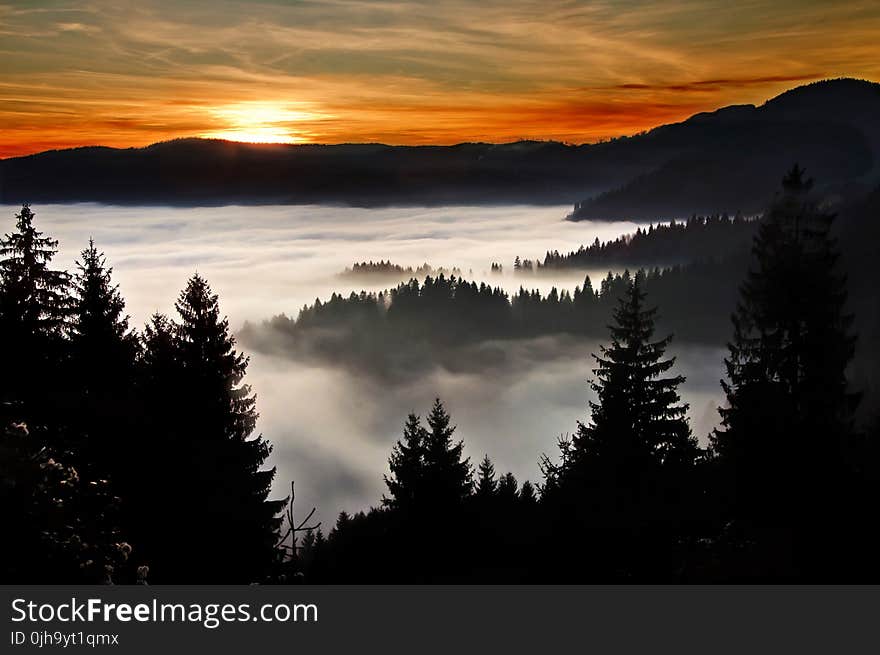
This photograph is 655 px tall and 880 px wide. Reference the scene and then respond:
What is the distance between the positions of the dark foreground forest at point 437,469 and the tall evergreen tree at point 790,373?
68 millimetres

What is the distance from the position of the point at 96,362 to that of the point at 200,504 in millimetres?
9340

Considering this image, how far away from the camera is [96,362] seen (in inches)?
874

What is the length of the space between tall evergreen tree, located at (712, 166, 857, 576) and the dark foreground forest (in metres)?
0.07

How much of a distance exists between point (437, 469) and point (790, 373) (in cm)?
1229

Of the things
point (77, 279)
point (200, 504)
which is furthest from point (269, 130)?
point (200, 504)

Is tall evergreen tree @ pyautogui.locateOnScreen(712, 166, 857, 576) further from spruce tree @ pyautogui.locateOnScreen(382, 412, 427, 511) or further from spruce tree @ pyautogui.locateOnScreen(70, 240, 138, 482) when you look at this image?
spruce tree @ pyautogui.locateOnScreen(70, 240, 138, 482)

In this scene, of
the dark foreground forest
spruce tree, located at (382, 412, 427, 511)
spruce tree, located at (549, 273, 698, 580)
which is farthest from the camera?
spruce tree, located at (382, 412, 427, 511)

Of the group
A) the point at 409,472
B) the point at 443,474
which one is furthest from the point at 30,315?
the point at 443,474

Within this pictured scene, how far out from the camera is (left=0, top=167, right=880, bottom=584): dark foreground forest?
1259 cm

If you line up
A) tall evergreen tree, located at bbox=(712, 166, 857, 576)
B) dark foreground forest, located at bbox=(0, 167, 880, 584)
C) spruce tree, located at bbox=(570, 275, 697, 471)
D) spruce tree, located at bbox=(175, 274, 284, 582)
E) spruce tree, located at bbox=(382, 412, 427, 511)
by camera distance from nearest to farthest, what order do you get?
dark foreground forest, located at bbox=(0, 167, 880, 584) < spruce tree, located at bbox=(175, 274, 284, 582) < tall evergreen tree, located at bbox=(712, 166, 857, 576) < spruce tree, located at bbox=(570, 275, 697, 471) < spruce tree, located at bbox=(382, 412, 427, 511)

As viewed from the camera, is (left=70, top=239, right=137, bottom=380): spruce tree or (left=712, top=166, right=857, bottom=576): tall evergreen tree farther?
(left=70, top=239, right=137, bottom=380): spruce tree

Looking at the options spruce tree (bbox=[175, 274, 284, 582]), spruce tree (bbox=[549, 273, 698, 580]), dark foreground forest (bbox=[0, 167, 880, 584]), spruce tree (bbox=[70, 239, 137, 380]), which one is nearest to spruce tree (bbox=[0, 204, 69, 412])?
dark foreground forest (bbox=[0, 167, 880, 584])

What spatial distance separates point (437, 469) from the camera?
82.4 ft
